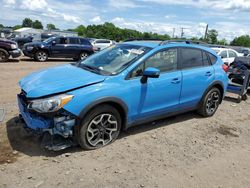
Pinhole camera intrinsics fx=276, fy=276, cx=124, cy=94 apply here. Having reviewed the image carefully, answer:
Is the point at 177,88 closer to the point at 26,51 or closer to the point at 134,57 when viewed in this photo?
the point at 134,57

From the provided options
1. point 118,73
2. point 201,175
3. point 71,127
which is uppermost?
point 118,73

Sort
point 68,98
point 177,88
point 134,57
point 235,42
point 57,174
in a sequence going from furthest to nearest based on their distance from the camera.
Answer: point 235,42
point 177,88
point 134,57
point 68,98
point 57,174

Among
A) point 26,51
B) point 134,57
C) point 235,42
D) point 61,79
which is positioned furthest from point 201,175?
point 235,42

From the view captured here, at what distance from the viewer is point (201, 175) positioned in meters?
3.84

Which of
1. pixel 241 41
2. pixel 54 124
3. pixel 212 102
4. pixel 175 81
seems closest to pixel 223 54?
pixel 212 102

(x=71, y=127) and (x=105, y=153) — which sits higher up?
(x=71, y=127)

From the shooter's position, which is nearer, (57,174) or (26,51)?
(57,174)

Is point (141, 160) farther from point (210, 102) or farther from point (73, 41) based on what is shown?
point (73, 41)

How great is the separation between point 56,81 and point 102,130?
3.42 feet

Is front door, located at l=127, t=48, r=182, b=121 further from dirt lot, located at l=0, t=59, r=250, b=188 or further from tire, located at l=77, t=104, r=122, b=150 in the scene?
dirt lot, located at l=0, t=59, r=250, b=188

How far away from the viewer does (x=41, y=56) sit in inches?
642

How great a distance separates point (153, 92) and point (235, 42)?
302 ft

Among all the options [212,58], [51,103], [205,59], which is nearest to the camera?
[51,103]

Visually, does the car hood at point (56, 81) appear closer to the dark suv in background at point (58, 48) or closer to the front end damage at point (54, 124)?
the front end damage at point (54, 124)
